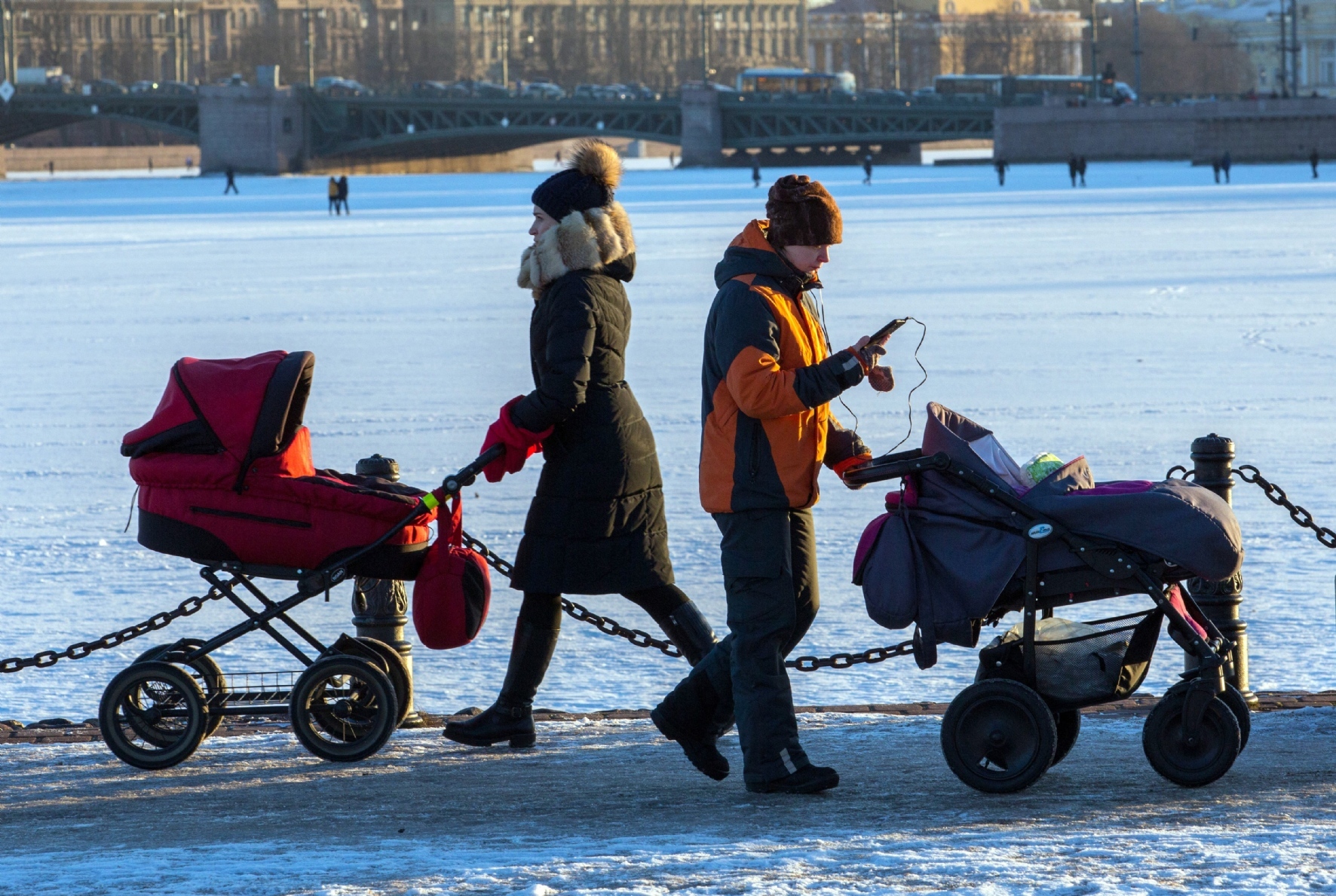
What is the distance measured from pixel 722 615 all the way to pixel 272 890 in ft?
8.46

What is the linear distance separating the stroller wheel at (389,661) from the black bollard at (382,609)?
129mm

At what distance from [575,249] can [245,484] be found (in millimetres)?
806

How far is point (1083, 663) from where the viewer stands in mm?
3738

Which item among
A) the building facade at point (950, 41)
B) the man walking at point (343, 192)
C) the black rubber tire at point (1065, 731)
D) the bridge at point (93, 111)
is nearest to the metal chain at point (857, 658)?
the black rubber tire at point (1065, 731)

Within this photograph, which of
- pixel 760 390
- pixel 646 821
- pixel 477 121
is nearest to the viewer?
pixel 646 821

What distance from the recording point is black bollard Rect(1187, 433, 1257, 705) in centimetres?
429

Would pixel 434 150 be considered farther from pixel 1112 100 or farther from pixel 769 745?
pixel 769 745

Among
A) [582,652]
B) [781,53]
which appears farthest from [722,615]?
[781,53]

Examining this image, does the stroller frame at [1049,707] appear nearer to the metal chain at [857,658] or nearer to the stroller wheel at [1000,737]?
the stroller wheel at [1000,737]

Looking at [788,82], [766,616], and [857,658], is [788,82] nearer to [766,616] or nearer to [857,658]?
[857,658]

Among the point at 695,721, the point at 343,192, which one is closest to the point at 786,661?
the point at 695,721

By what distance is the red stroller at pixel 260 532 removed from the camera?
388cm

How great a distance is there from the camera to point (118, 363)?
1117cm

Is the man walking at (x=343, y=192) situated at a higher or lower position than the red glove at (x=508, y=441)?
higher
